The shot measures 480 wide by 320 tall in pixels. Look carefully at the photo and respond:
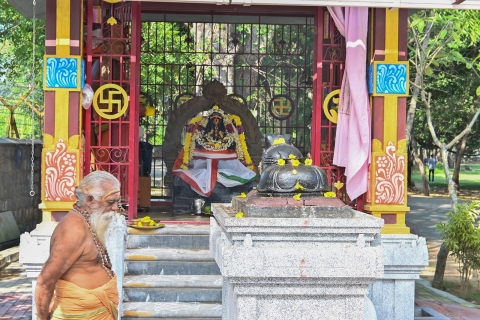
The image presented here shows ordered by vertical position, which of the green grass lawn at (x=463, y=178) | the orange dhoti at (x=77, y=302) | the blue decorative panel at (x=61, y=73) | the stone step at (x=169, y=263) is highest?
the blue decorative panel at (x=61, y=73)

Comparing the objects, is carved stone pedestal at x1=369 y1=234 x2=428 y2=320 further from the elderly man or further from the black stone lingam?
the elderly man

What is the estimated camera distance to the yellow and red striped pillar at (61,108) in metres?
8.70

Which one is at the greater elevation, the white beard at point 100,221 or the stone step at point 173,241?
the white beard at point 100,221

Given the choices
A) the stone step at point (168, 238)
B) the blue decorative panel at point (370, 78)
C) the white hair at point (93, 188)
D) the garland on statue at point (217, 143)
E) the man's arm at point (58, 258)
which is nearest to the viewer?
the man's arm at point (58, 258)

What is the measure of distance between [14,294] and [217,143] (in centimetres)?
389

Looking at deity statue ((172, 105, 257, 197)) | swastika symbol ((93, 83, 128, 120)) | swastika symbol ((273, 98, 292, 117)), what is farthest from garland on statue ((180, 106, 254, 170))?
swastika symbol ((93, 83, 128, 120))

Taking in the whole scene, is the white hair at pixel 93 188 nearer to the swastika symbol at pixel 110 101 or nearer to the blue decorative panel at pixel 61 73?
the blue decorative panel at pixel 61 73

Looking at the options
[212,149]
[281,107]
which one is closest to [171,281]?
[212,149]

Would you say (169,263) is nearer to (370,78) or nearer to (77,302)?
(370,78)

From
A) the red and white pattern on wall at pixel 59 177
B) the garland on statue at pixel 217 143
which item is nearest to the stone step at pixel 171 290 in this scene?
the red and white pattern on wall at pixel 59 177

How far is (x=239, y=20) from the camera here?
505 inches

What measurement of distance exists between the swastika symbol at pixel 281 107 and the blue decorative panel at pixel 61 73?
5.01 meters

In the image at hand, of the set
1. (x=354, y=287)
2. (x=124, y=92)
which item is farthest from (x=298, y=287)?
(x=124, y=92)

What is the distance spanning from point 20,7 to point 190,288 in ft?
14.9
